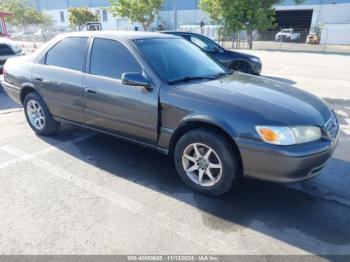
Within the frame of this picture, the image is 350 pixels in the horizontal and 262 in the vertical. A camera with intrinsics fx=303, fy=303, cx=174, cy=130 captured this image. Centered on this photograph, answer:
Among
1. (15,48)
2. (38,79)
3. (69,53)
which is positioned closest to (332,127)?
(69,53)

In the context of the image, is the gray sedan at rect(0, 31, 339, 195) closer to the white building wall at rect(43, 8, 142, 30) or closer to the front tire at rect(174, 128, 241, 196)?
the front tire at rect(174, 128, 241, 196)

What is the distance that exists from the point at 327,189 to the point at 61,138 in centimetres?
391

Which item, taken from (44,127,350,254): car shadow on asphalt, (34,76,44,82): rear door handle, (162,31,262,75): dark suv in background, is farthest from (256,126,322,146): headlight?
(162,31,262,75): dark suv in background

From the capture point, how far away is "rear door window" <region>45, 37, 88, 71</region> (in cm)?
412

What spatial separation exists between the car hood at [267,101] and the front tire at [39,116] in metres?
2.54

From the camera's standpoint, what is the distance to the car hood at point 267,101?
2.89 m

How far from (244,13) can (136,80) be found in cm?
2452

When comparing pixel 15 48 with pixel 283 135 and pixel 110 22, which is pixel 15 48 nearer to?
pixel 283 135

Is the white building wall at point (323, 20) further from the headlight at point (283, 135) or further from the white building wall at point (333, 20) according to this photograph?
the headlight at point (283, 135)

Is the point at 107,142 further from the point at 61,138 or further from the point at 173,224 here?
the point at 173,224

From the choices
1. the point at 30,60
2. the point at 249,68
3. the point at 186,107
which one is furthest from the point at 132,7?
the point at 186,107

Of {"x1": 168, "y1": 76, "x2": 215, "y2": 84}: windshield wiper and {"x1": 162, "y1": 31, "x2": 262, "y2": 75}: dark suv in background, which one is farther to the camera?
{"x1": 162, "y1": 31, "x2": 262, "y2": 75}: dark suv in background

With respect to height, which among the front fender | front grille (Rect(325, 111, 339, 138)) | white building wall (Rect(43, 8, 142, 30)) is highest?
white building wall (Rect(43, 8, 142, 30))

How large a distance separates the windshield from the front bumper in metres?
1.23
